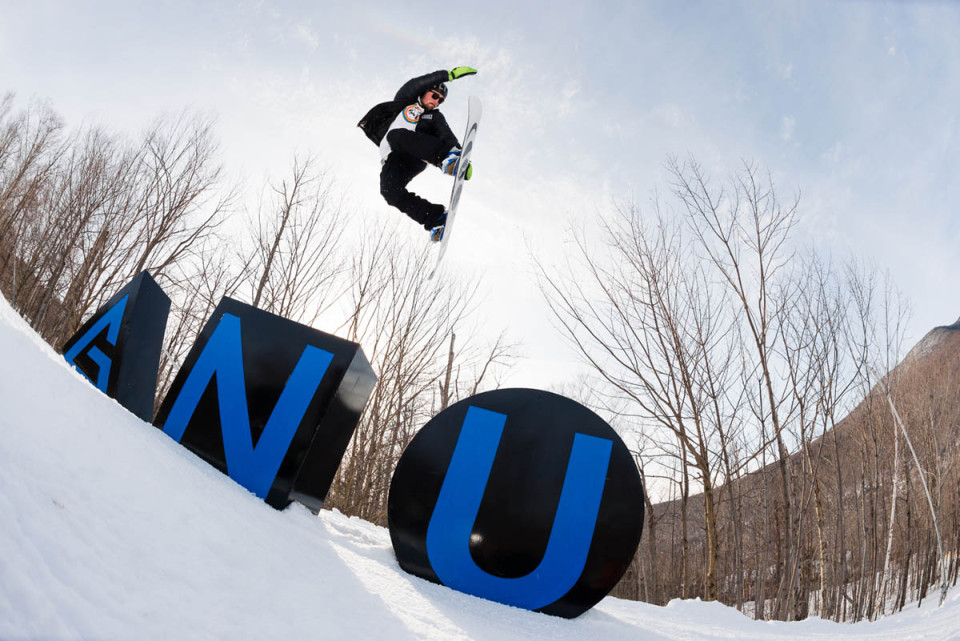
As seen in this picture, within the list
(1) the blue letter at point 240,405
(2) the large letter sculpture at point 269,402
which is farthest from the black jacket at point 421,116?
(1) the blue letter at point 240,405

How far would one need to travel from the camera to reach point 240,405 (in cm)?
330

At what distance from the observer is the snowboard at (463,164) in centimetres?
412

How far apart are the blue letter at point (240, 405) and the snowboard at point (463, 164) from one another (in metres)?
1.75

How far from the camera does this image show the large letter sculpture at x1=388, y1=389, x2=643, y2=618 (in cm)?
291

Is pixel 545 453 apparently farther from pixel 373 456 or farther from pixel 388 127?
pixel 373 456

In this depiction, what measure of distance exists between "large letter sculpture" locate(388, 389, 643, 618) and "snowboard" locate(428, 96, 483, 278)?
1.88 meters

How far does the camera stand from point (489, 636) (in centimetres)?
211

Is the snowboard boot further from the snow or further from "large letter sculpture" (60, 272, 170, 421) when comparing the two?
the snow

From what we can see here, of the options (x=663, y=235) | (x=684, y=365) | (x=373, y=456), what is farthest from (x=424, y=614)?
(x=373, y=456)

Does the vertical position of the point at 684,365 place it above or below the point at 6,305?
above

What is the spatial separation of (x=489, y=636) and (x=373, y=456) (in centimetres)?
669

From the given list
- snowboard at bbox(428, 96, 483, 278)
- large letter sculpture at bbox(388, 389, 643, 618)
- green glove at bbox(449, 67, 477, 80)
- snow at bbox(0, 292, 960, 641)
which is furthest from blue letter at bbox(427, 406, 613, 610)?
green glove at bbox(449, 67, 477, 80)

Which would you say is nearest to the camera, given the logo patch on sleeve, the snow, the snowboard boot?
the snow

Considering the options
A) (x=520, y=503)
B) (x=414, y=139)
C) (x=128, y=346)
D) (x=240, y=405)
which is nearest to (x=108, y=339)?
(x=128, y=346)
